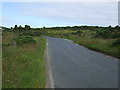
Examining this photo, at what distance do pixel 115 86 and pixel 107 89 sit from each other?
0.58 metres

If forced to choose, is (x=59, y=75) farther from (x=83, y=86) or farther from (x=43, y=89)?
(x=43, y=89)

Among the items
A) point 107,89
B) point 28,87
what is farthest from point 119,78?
point 28,87

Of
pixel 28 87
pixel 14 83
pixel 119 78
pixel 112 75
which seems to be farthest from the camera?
pixel 112 75

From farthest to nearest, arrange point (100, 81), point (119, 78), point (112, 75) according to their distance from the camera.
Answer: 1. point (112, 75)
2. point (119, 78)
3. point (100, 81)

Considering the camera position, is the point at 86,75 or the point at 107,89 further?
A: the point at 86,75

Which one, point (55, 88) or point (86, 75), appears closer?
point (55, 88)

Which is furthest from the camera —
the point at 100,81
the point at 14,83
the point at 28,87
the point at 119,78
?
the point at 119,78

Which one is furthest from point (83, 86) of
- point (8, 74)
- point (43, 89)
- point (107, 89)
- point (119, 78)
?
point (8, 74)

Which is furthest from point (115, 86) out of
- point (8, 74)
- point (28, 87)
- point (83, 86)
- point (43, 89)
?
point (8, 74)

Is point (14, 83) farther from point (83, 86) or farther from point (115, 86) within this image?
point (115, 86)

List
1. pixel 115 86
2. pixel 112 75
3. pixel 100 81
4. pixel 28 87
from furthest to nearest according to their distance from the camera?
pixel 112 75 < pixel 100 81 < pixel 115 86 < pixel 28 87

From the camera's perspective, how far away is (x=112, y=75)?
966 cm

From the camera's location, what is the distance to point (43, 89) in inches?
268

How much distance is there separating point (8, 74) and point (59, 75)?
2.34 metres
